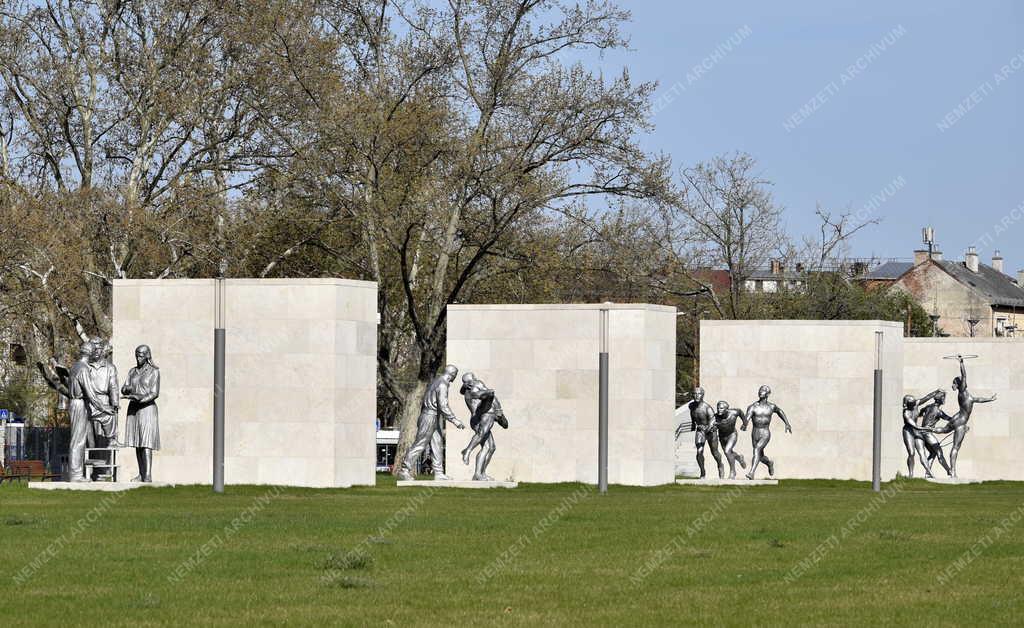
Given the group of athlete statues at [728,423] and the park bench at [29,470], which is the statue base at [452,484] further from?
the park bench at [29,470]

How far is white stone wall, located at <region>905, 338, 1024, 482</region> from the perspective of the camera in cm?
4697

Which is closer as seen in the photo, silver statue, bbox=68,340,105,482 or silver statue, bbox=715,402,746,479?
silver statue, bbox=68,340,105,482

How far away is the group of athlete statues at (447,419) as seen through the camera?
29.7m

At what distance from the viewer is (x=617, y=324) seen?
35.5 m

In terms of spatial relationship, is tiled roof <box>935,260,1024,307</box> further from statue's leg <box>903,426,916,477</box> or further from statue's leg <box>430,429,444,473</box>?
statue's leg <box>430,429,444,473</box>

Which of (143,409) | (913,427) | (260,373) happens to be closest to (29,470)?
(260,373)

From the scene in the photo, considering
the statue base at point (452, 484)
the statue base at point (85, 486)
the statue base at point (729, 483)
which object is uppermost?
the statue base at point (85, 486)

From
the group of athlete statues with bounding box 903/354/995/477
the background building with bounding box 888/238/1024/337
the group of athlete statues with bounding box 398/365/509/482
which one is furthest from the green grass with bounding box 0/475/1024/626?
the background building with bounding box 888/238/1024/337

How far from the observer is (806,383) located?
4147 centimetres

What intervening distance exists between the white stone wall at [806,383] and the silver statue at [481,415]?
38.5ft

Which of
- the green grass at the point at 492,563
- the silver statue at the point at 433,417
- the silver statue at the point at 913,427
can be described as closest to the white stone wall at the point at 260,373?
the silver statue at the point at 433,417

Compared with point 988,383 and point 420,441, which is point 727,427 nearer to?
point 420,441

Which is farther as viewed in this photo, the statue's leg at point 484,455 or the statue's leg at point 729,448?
the statue's leg at point 729,448

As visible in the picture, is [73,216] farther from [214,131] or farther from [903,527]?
[903,527]
